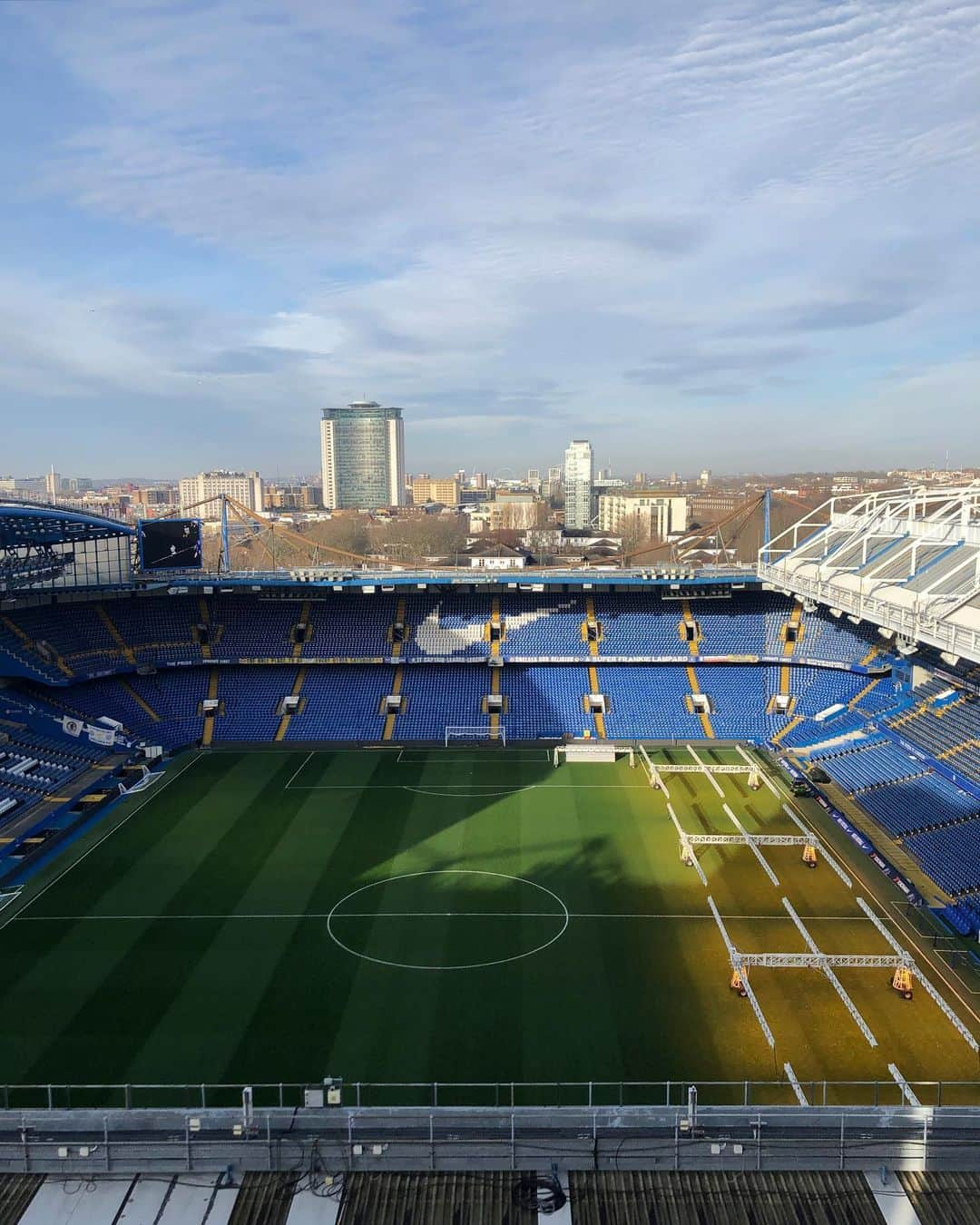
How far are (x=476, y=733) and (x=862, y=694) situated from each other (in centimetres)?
1728

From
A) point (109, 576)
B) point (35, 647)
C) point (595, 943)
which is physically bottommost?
point (595, 943)

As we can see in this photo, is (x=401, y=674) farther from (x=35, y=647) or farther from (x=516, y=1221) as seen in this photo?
(x=516, y=1221)

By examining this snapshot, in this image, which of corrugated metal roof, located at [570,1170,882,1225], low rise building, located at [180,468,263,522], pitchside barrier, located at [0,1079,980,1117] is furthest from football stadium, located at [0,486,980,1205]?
low rise building, located at [180,468,263,522]

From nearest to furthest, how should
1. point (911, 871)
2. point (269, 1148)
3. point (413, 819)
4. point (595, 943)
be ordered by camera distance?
point (269, 1148) < point (595, 943) < point (911, 871) < point (413, 819)

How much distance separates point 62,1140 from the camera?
12.7 metres

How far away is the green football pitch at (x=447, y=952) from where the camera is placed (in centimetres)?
1767

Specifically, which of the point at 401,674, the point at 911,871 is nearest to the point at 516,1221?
the point at 911,871

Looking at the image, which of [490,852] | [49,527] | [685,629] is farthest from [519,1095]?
[685,629]

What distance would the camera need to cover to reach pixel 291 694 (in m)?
42.9

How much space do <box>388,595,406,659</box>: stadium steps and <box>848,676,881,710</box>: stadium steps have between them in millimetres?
21195

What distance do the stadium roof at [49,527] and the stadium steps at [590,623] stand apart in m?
22.6

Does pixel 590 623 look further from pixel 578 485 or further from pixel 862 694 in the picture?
pixel 578 485

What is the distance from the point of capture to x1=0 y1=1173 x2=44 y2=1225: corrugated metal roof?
1165 centimetres

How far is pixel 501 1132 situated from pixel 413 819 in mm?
18515
